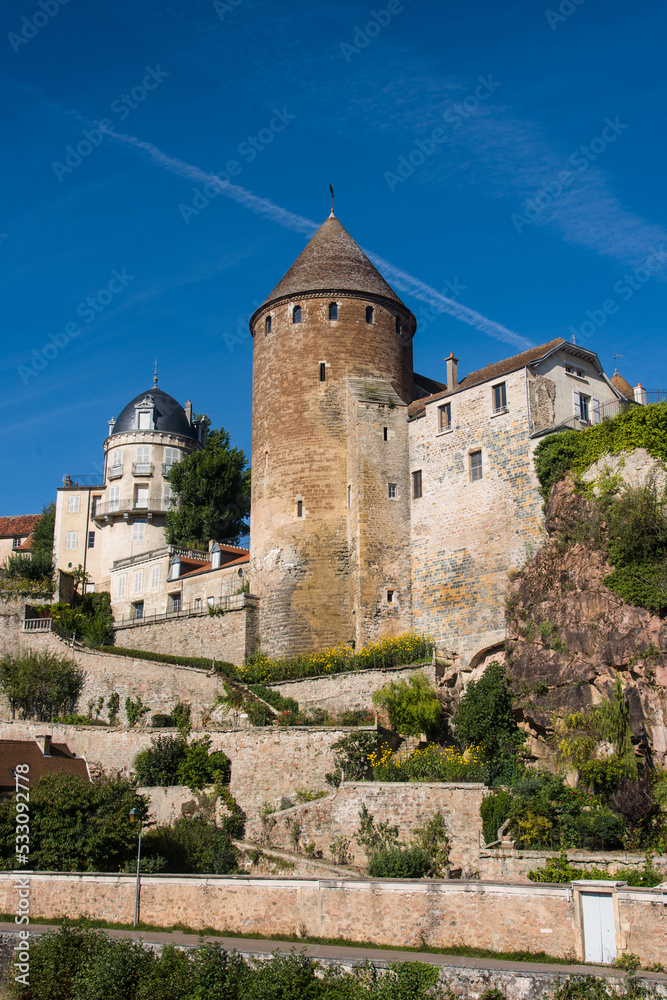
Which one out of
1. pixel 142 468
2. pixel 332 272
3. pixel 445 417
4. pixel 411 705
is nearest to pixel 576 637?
pixel 411 705

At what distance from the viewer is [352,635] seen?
105 ft

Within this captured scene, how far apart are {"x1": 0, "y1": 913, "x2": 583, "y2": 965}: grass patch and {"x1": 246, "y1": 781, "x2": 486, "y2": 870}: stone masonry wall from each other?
4012 mm

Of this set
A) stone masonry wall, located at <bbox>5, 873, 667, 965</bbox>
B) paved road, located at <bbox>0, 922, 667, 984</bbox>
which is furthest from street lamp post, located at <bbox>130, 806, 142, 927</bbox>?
paved road, located at <bbox>0, 922, 667, 984</bbox>

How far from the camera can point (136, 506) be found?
4588 cm

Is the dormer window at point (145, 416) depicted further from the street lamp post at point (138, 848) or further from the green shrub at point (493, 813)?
the green shrub at point (493, 813)

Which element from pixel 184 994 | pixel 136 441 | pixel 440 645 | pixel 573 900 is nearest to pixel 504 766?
pixel 440 645

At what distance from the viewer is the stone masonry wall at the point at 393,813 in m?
21.2

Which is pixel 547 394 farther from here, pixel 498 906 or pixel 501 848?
pixel 498 906

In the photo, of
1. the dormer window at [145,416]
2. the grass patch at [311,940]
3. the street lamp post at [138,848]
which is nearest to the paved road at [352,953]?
the grass patch at [311,940]

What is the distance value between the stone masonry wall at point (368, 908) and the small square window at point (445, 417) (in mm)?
17109

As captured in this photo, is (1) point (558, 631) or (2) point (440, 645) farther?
(2) point (440, 645)

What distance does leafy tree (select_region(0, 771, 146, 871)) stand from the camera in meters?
21.9

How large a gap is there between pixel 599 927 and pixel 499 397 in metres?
17.9

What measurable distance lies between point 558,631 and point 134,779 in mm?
11980
